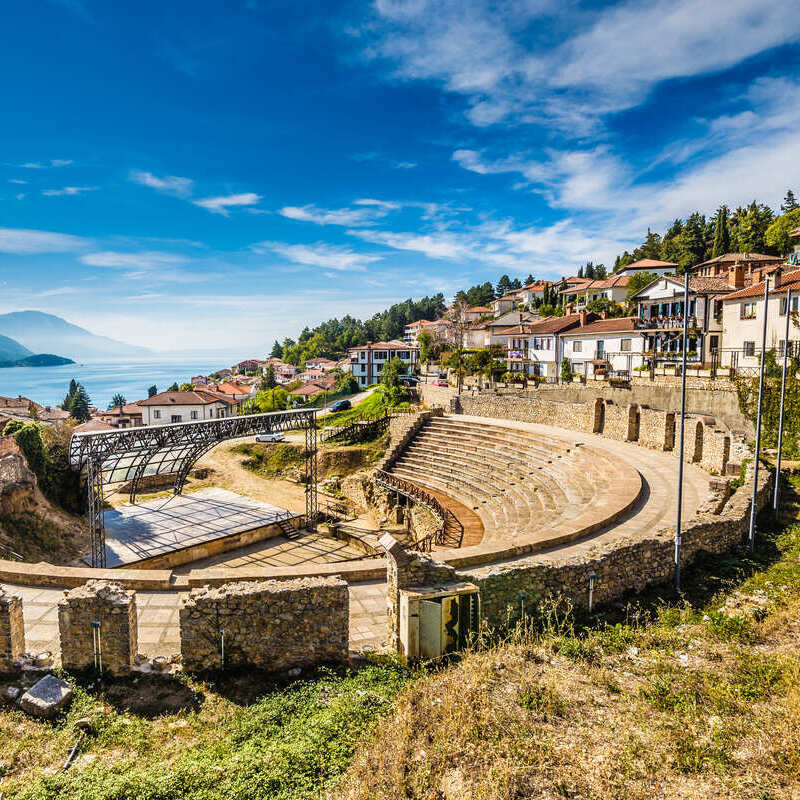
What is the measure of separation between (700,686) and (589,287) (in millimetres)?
75637

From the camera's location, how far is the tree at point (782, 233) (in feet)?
225

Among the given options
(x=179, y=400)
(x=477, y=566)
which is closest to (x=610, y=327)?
(x=477, y=566)

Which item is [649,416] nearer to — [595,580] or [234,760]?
[595,580]

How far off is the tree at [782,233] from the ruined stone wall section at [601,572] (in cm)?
7558

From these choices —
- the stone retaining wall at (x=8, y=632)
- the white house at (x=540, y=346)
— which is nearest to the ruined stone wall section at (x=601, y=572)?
the stone retaining wall at (x=8, y=632)

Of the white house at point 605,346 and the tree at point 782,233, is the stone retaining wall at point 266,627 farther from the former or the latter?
the tree at point 782,233

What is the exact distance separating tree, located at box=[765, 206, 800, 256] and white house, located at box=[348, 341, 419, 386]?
5444 centimetres

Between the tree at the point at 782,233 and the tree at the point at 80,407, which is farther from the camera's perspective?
the tree at the point at 80,407

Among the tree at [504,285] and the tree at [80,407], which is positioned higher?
the tree at [504,285]

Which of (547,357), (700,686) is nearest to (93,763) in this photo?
(700,686)

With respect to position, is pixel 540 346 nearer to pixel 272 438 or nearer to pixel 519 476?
pixel 272 438

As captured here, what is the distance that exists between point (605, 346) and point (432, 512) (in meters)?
27.0

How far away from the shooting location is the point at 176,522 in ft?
76.9

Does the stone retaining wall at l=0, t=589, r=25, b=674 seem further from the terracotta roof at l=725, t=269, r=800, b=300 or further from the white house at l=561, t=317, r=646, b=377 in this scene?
the white house at l=561, t=317, r=646, b=377
